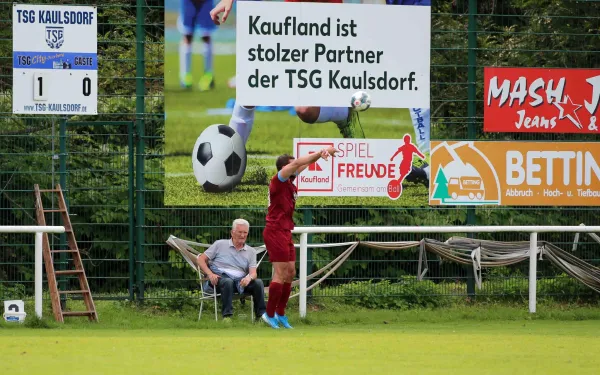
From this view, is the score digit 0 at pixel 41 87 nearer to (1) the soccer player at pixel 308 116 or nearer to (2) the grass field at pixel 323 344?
(1) the soccer player at pixel 308 116

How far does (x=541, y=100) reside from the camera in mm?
15469

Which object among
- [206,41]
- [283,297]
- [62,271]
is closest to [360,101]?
[206,41]

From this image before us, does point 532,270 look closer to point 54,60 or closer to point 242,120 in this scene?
point 242,120

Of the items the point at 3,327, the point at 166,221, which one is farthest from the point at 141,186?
the point at 3,327

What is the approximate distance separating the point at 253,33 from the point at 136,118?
1844 mm

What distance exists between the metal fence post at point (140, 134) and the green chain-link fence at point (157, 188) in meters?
0.01

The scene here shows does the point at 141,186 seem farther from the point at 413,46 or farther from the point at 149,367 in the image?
the point at 149,367

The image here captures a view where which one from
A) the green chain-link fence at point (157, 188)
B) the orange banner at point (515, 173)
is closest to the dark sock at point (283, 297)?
the green chain-link fence at point (157, 188)

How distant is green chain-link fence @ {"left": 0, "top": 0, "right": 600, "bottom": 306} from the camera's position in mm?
14516

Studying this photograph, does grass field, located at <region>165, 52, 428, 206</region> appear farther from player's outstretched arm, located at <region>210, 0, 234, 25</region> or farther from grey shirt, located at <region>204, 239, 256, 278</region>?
grey shirt, located at <region>204, 239, 256, 278</region>

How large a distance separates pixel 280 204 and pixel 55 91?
3478mm

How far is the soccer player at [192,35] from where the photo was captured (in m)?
14.5

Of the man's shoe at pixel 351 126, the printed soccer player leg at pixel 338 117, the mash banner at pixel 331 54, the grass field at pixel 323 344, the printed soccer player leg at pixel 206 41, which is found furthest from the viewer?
the man's shoe at pixel 351 126

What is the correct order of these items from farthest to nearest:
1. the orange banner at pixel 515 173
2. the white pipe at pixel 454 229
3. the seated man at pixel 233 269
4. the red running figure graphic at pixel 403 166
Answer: the orange banner at pixel 515 173, the red running figure graphic at pixel 403 166, the white pipe at pixel 454 229, the seated man at pixel 233 269
